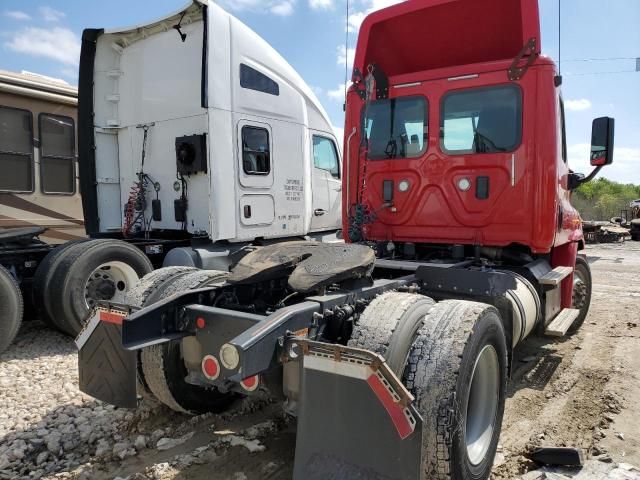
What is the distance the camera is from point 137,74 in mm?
7211

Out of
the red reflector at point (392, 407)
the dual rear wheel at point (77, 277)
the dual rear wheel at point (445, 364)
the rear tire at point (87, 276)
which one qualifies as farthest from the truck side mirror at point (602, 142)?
the dual rear wheel at point (77, 277)

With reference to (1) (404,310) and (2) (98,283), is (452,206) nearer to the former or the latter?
(1) (404,310)

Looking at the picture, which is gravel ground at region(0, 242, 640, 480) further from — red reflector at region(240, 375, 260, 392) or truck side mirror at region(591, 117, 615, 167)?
truck side mirror at region(591, 117, 615, 167)

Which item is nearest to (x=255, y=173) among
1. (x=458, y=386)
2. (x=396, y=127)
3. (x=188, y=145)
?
(x=188, y=145)

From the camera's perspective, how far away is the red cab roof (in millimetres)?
4590

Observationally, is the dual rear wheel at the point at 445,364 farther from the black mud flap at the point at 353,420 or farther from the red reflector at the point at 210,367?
the red reflector at the point at 210,367

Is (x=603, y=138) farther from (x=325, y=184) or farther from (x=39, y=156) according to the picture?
(x=39, y=156)

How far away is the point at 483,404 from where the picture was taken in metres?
3.02

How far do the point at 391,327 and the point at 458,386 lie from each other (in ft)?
1.41

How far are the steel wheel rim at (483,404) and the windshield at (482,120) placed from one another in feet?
7.45

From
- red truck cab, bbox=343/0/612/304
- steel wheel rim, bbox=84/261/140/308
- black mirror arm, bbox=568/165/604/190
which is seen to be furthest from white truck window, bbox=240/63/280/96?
black mirror arm, bbox=568/165/604/190

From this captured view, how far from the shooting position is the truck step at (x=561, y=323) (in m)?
4.33

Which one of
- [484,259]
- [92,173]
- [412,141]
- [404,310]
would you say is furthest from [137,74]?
[404,310]

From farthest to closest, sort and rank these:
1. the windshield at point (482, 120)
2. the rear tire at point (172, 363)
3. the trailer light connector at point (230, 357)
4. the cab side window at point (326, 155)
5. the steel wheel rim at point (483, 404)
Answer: the cab side window at point (326, 155)
the windshield at point (482, 120)
the rear tire at point (172, 363)
the steel wheel rim at point (483, 404)
the trailer light connector at point (230, 357)
